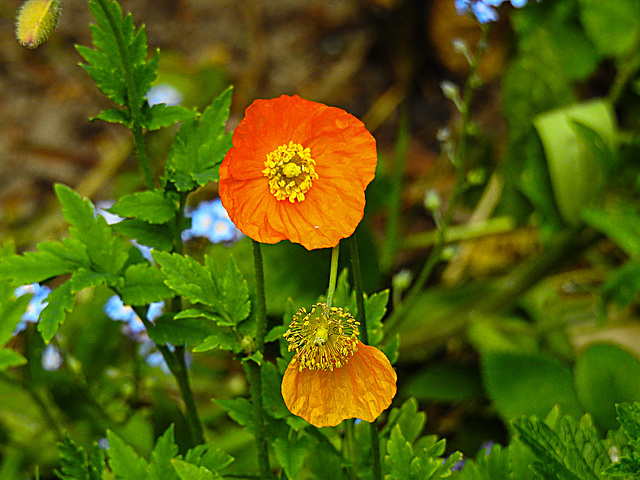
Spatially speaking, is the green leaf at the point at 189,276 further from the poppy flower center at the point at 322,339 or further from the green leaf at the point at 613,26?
the green leaf at the point at 613,26

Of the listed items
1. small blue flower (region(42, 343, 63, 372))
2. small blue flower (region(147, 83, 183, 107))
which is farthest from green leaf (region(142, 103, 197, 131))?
small blue flower (region(147, 83, 183, 107))

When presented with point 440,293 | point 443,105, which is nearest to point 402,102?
point 443,105

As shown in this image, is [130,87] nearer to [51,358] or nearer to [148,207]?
[148,207]

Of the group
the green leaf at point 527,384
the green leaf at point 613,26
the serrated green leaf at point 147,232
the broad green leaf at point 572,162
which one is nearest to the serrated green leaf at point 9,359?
the serrated green leaf at point 147,232

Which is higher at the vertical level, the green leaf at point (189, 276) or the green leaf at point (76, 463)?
the green leaf at point (189, 276)

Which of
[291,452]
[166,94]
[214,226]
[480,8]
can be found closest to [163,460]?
[291,452]

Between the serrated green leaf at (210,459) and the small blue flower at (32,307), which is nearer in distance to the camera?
the serrated green leaf at (210,459)

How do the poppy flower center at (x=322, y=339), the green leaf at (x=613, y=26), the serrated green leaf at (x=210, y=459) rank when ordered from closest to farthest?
the poppy flower center at (x=322, y=339), the serrated green leaf at (x=210, y=459), the green leaf at (x=613, y=26)

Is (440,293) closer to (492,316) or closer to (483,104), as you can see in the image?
(492,316)
